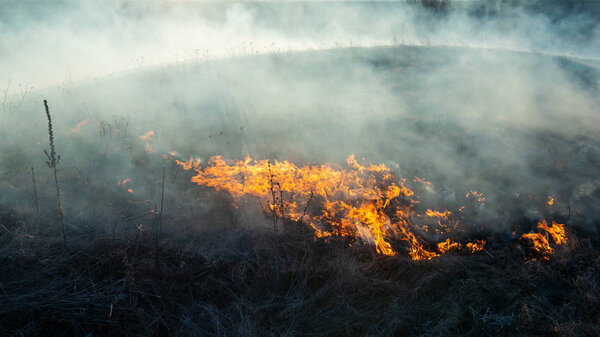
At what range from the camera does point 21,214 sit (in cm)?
356

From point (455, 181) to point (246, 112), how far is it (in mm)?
4345

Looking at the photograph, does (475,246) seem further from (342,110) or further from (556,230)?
(342,110)

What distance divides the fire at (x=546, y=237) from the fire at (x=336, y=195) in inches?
28.4

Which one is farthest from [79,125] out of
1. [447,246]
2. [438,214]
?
[447,246]

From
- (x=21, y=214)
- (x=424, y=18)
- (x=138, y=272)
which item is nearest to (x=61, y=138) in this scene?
(x=21, y=214)

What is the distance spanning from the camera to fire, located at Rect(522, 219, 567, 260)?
382 centimetres

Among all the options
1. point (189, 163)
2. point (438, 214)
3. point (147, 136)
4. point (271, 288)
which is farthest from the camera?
point (147, 136)

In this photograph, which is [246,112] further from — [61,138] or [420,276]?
[420,276]

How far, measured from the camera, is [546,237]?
3.97 metres

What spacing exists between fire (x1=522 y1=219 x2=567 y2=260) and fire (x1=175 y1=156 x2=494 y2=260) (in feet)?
2.37

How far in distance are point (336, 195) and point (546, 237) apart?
2.98 m

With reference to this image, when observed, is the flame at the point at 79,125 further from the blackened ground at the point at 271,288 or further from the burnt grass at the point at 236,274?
the blackened ground at the point at 271,288

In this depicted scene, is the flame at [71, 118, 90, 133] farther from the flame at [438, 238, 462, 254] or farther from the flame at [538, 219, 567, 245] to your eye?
the flame at [538, 219, 567, 245]

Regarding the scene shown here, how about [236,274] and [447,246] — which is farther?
[447,246]
